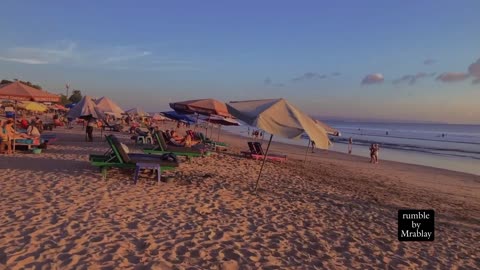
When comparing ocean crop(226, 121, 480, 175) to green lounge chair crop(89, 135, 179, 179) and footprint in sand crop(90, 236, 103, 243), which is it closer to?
green lounge chair crop(89, 135, 179, 179)

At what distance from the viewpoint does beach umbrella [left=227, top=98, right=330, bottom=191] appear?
6.36 metres

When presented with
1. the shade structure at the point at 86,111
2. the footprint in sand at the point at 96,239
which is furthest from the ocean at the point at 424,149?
the footprint in sand at the point at 96,239

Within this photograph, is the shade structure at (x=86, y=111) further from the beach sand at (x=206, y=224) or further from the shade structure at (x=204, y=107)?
the beach sand at (x=206, y=224)

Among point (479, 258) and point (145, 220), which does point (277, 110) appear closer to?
point (145, 220)

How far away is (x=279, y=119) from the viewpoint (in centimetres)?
666

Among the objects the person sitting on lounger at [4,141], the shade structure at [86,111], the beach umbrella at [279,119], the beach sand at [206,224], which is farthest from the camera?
the shade structure at [86,111]

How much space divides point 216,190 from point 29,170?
15.6 feet

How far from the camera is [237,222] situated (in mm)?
5703

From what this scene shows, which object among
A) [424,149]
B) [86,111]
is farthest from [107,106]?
[424,149]

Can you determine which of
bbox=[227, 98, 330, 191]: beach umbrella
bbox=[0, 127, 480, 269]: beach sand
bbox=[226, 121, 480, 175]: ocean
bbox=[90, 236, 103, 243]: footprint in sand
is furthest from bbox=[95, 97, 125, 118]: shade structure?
bbox=[226, 121, 480, 175]: ocean

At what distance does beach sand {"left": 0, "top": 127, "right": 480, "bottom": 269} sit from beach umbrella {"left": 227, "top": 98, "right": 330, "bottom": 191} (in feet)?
4.67

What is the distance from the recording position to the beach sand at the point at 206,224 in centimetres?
421

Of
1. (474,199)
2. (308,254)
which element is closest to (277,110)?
(308,254)

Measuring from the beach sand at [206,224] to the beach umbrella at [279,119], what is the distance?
4.67 feet
